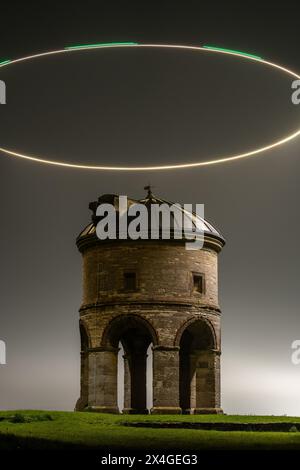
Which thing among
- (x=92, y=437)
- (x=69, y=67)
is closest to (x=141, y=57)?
(x=69, y=67)

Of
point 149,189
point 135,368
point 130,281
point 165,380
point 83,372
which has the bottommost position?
point 165,380

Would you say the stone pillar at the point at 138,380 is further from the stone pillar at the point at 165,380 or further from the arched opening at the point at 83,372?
the stone pillar at the point at 165,380

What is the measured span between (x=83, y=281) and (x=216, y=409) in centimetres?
886

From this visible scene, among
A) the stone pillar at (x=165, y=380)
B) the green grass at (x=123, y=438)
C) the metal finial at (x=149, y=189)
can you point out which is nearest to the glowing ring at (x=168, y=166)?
the metal finial at (x=149, y=189)

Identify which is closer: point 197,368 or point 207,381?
point 207,381

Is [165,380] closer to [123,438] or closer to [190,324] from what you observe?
[190,324]

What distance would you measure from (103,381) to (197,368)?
16.4 ft

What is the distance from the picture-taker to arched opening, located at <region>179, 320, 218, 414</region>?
4397 cm

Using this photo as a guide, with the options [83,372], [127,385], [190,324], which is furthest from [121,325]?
[127,385]

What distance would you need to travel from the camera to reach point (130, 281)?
140ft

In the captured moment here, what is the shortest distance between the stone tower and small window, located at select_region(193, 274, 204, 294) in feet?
0.16

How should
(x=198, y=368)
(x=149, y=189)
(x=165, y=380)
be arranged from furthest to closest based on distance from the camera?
(x=149, y=189) → (x=198, y=368) → (x=165, y=380)
